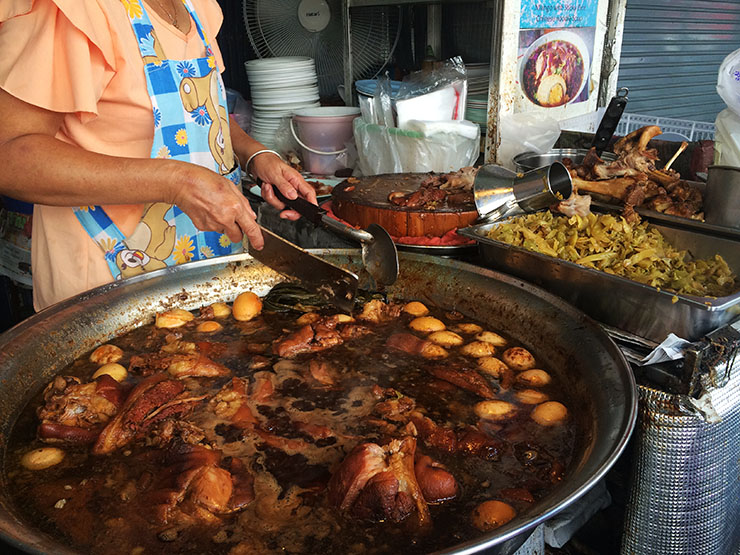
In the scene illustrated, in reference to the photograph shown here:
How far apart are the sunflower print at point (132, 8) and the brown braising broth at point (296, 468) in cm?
120

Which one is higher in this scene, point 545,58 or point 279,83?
point 545,58

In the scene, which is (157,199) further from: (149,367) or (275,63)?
(275,63)

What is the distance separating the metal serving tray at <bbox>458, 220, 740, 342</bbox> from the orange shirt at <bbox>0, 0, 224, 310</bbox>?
1376mm

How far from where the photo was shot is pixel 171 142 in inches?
89.0

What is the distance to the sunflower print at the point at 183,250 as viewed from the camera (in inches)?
96.9

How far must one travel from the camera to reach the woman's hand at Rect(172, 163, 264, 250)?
5.96 feet

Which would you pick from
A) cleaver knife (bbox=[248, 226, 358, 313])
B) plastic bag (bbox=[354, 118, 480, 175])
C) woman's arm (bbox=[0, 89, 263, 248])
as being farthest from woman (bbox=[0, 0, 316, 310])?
plastic bag (bbox=[354, 118, 480, 175])

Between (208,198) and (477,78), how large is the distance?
2.94 metres

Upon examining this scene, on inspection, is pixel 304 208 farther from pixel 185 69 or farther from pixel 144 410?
pixel 144 410

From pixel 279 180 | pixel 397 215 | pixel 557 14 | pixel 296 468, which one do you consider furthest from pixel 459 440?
pixel 557 14

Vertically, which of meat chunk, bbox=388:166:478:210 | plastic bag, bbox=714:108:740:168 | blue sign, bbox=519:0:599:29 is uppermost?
blue sign, bbox=519:0:599:29

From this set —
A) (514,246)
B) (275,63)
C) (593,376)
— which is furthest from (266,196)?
(275,63)

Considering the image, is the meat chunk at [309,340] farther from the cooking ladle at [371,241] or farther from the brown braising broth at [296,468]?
the cooking ladle at [371,241]

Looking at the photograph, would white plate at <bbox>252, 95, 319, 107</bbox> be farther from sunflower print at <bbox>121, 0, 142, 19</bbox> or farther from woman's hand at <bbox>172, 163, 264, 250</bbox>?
woman's hand at <bbox>172, 163, 264, 250</bbox>
